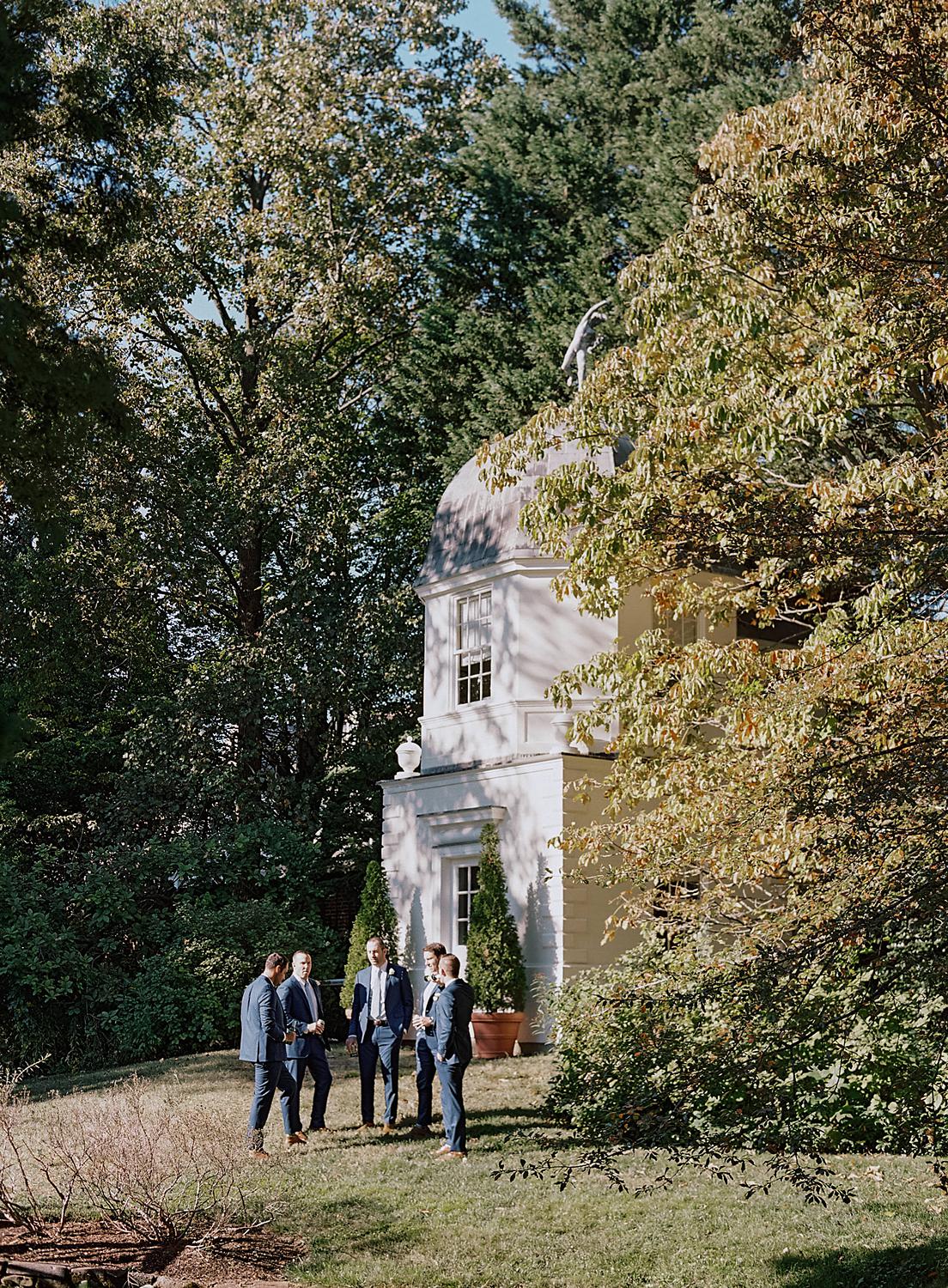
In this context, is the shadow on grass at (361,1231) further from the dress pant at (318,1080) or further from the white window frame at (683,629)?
the white window frame at (683,629)

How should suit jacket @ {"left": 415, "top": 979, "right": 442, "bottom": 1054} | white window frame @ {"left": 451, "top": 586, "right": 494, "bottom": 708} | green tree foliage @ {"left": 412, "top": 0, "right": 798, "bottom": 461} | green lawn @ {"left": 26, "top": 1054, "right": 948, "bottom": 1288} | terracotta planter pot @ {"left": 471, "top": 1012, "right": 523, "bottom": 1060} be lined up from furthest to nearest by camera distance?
1. green tree foliage @ {"left": 412, "top": 0, "right": 798, "bottom": 461}
2. white window frame @ {"left": 451, "top": 586, "right": 494, "bottom": 708}
3. terracotta planter pot @ {"left": 471, "top": 1012, "right": 523, "bottom": 1060}
4. suit jacket @ {"left": 415, "top": 979, "right": 442, "bottom": 1054}
5. green lawn @ {"left": 26, "top": 1054, "right": 948, "bottom": 1288}

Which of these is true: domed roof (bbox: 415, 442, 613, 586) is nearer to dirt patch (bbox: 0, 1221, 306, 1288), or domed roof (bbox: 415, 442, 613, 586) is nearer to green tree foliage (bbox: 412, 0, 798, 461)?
green tree foliage (bbox: 412, 0, 798, 461)

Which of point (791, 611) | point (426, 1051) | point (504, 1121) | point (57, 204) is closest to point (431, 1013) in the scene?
point (426, 1051)

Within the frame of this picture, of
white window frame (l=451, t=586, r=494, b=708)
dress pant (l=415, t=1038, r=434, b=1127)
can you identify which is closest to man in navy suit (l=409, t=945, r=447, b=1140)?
dress pant (l=415, t=1038, r=434, b=1127)

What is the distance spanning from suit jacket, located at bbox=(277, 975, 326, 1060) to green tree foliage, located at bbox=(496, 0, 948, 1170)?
9.03 feet

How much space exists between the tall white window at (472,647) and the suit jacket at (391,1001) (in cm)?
765

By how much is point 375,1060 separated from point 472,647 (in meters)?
8.93

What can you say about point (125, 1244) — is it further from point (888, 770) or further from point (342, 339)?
point (342, 339)

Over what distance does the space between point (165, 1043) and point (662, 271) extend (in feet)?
48.0

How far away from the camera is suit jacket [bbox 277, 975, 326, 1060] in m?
12.8

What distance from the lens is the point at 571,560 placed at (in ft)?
41.5

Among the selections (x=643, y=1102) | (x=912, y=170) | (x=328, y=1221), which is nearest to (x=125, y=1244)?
(x=328, y=1221)

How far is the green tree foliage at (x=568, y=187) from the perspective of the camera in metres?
25.5

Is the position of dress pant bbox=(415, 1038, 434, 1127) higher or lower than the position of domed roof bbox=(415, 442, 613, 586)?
lower
